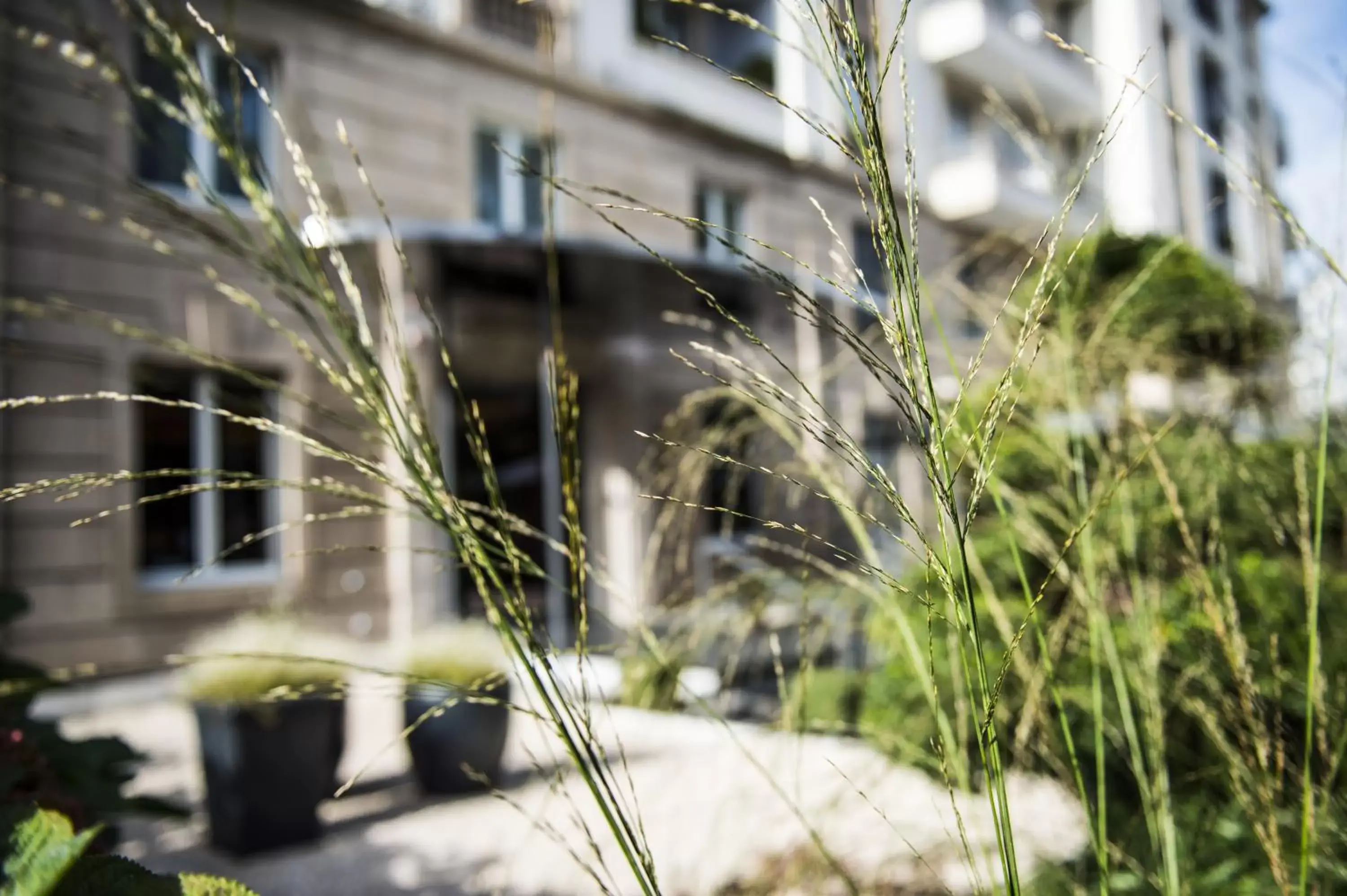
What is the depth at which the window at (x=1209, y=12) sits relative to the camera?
21.5 ft

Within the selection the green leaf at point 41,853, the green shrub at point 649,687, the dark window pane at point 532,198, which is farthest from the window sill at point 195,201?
the green leaf at point 41,853

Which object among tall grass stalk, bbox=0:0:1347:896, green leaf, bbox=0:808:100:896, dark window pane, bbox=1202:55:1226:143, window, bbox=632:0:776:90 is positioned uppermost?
window, bbox=632:0:776:90

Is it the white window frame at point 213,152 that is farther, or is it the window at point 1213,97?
the white window frame at point 213,152

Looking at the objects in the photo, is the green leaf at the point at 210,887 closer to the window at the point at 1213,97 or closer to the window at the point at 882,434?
the window at the point at 1213,97

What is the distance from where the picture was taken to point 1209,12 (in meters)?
7.48

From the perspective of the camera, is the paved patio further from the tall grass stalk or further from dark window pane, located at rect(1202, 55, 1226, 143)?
dark window pane, located at rect(1202, 55, 1226, 143)

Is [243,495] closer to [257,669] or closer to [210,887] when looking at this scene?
[257,669]

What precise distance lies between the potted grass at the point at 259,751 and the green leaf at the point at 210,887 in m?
2.74

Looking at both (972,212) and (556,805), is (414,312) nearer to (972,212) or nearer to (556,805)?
(556,805)

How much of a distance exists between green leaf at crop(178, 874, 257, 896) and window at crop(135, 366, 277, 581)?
706 cm

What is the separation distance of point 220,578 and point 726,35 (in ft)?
30.6

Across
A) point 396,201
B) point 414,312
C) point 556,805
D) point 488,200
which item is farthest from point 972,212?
point 556,805

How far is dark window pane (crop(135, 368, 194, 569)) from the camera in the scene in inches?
289


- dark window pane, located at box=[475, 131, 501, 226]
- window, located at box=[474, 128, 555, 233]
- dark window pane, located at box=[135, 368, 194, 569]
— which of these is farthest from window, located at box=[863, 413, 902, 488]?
dark window pane, located at box=[135, 368, 194, 569]
